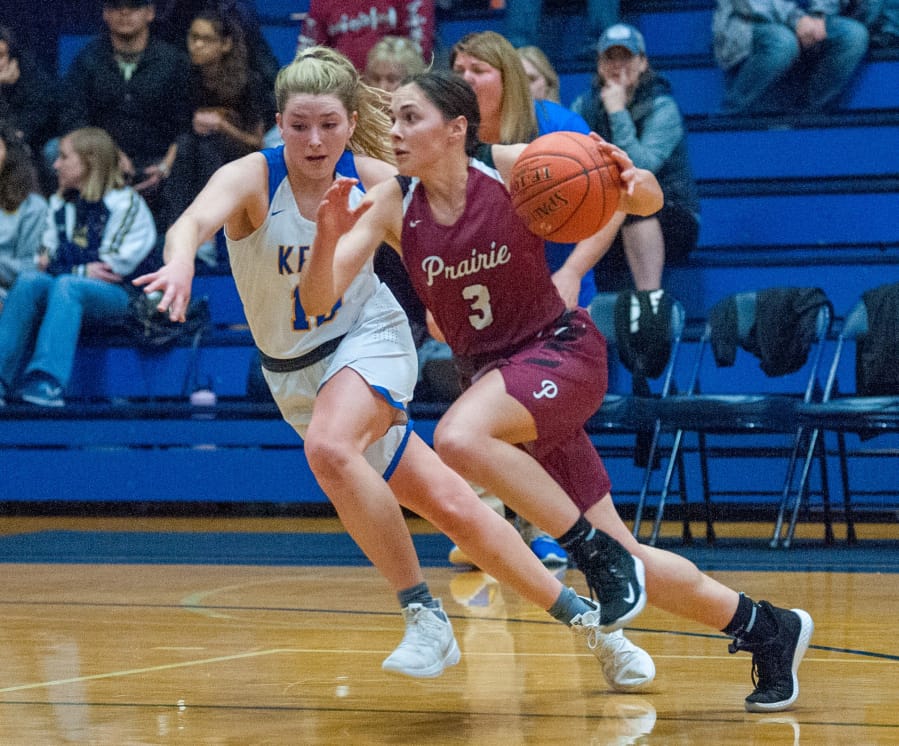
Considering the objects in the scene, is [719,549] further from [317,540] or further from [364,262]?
[364,262]

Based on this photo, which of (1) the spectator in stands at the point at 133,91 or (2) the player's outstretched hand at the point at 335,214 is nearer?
(2) the player's outstretched hand at the point at 335,214

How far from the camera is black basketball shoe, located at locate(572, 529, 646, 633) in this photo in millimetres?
3047

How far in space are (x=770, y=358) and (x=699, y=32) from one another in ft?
8.49

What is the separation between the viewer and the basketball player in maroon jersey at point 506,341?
3.17 meters

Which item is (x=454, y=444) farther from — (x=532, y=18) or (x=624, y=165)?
(x=532, y=18)

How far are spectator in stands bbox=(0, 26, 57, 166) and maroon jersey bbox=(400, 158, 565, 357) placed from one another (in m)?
6.26

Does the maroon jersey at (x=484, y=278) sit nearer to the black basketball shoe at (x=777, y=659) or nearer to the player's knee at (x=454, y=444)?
the player's knee at (x=454, y=444)

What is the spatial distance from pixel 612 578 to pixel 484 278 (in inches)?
30.6

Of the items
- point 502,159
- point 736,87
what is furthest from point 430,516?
point 736,87

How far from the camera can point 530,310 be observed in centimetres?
340

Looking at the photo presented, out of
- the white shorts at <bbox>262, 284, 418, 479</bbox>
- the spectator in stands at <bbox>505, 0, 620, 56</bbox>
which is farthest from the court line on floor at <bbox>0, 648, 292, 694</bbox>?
the spectator in stands at <bbox>505, 0, 620, 56</bbox>

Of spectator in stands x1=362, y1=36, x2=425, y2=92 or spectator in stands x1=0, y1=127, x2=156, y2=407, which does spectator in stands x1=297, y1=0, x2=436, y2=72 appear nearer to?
spectator in stands x1=362, y1=36, x2=425, y2=92

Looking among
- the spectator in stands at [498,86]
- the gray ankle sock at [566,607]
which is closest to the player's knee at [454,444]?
the gray ankle sock at [566,607]

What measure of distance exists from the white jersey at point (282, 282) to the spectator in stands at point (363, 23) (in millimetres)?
4393
